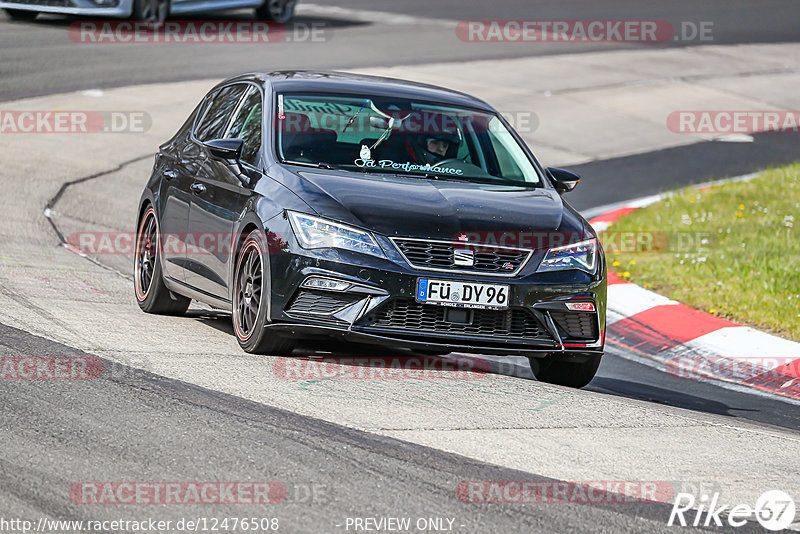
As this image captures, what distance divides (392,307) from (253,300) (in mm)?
877

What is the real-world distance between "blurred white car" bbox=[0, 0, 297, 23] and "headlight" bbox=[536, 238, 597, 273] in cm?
1572

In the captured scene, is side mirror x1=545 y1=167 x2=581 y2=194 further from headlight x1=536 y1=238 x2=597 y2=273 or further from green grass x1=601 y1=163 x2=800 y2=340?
green grass x1=601 y1=163 x2=800 y2=340

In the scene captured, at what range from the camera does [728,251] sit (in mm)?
12016

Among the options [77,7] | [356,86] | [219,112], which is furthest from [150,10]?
[356,86]

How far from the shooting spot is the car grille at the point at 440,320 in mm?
6957

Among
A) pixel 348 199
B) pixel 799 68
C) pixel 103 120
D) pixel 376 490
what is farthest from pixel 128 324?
pixel 799 68

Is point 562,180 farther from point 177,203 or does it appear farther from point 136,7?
point 136,7

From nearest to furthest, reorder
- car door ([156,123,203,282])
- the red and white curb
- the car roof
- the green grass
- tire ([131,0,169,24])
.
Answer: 1. the car roof
2. car door ([156,123,203,282])
3. the red and white curb
4. the green grass
5. tire ([131,0,169,24])

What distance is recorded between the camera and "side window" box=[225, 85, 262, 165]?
26.2 ft

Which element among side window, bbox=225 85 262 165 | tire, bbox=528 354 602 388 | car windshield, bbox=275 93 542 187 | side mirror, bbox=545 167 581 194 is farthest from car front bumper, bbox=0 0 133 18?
tire, bbox=528 354 602 388

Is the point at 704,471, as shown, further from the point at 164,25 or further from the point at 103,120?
the point at 164,25

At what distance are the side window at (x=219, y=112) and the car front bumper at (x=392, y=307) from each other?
193 centimetres

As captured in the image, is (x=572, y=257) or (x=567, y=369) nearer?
(x=572, y=257)

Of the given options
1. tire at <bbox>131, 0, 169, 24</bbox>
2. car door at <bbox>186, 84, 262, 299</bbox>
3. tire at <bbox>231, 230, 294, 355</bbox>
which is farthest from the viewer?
tire at <bbox>131, 0, 169, 24</bbox>
